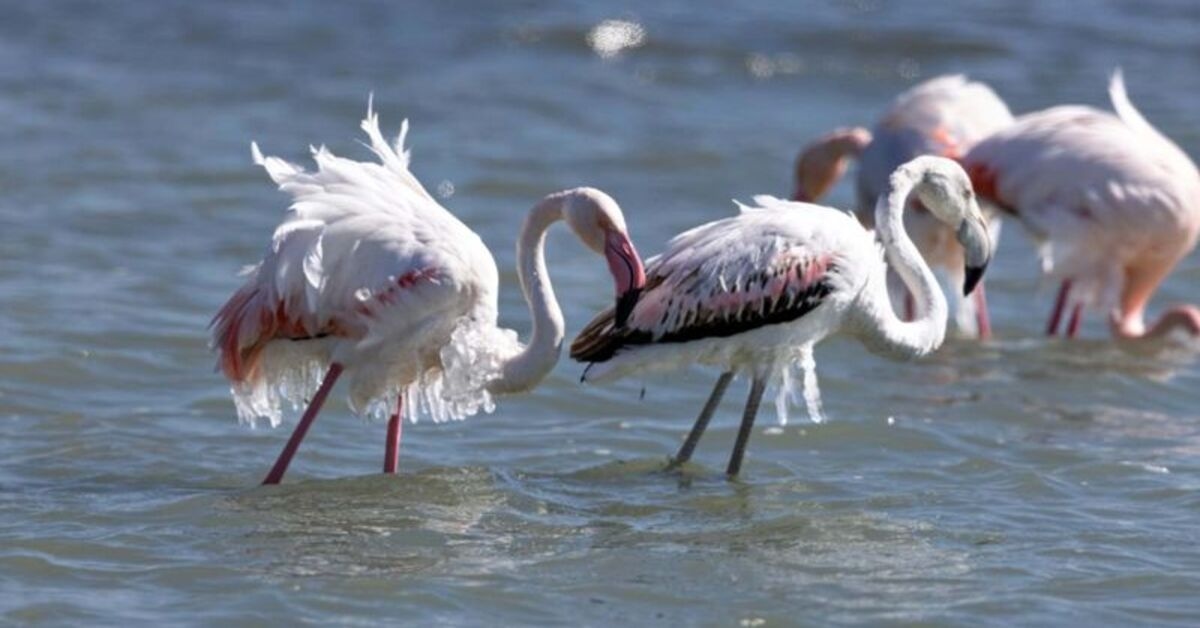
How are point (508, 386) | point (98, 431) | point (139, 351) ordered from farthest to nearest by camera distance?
point (139, 351) → point (98, 431) → point (508, 386)

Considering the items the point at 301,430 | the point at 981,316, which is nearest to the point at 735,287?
the point at 301,430

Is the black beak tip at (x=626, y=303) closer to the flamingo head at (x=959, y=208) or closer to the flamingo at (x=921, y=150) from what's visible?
the flamingo head at (x=959, y=208)

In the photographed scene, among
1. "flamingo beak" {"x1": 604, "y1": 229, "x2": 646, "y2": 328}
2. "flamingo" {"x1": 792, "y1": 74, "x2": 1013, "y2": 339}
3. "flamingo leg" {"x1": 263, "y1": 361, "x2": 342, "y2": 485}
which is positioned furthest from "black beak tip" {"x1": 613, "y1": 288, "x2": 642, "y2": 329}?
"flamingo" {"x1": 792, "y1": 74, "x2": 1013, "y2": 339}

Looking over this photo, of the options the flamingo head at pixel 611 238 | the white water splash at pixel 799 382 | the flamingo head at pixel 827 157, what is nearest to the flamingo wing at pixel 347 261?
the flamingo head at pixel 611 238

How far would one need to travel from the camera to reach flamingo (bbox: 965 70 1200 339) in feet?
32.1

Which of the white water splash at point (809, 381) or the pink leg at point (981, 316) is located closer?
the white water splash at point (809, 381)

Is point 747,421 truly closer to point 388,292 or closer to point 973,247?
point 973,247

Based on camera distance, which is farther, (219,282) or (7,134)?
(7,134)

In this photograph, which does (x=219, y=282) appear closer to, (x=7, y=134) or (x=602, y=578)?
(x=7, y=134)

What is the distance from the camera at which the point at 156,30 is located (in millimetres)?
15930

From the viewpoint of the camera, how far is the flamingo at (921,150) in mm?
10266

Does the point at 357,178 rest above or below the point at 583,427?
above

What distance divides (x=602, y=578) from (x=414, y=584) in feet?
1.69

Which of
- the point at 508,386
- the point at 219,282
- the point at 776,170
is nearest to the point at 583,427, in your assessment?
the point at 508,386
